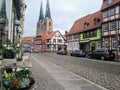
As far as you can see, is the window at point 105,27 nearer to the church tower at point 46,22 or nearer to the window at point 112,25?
the window at point 112,25

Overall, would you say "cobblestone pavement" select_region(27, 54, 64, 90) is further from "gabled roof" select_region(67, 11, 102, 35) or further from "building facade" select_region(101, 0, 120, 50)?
"gabled roof" select_region(67, 11, 102, 35)

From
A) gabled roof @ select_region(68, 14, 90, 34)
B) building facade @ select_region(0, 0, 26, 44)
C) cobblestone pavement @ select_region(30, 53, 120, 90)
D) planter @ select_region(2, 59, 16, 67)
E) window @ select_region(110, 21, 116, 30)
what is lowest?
cobblestone pavement @ select_region(30, 53, 120, 90)

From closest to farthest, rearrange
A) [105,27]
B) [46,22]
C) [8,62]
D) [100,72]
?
[8,62] < [100,72] < [105,27] < [46,22]

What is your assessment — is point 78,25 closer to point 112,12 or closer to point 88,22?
point 88,22

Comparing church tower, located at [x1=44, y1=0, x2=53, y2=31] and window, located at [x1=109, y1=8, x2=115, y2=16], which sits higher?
church tower, located at [x1=44, y1=0, x2=53, y2=31]

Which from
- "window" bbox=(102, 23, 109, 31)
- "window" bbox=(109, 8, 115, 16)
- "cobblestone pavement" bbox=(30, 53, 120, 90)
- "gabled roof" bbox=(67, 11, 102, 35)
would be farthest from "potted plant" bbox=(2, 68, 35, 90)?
"gabled roof" bbox=(67, 11, 102, 35)

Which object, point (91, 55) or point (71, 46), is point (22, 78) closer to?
point (91, 55)

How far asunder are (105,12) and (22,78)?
154ft

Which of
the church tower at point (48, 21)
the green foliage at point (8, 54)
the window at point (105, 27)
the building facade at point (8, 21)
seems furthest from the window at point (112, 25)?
the church tower at point (48, 21)

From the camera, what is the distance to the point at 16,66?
26.6ft

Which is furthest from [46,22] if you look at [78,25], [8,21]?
[8,21]

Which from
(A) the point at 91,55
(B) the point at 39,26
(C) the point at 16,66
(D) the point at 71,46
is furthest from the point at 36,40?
(C) the point at 16,66

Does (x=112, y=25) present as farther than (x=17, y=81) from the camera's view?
Yes

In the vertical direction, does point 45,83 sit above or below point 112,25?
below
